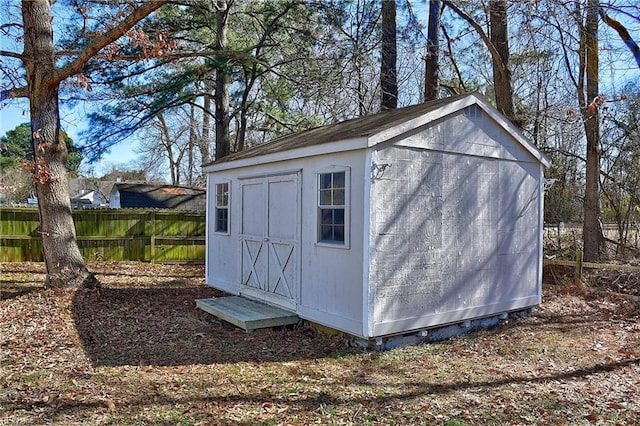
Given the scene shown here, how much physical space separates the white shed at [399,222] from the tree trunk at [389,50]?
620 centimetres

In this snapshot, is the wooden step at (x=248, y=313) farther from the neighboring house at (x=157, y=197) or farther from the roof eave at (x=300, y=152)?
the neighboring house at (x=157, y=197)

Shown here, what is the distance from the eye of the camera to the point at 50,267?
→ 26.9 feet

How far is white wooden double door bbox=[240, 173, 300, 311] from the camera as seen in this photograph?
7.00 meters

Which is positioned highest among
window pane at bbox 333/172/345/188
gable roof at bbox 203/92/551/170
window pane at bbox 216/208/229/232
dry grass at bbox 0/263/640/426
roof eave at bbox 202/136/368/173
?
gable roof at bbox 203/92/551/170

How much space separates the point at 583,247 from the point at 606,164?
3290 millimetres

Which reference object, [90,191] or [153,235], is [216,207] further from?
[90,191]

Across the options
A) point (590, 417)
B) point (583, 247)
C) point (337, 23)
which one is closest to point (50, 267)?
point (590, 417)

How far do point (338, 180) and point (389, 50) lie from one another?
802 centimetres

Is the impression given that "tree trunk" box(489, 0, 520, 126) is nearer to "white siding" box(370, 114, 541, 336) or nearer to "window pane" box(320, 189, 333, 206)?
"white siding" box(370, 114, 541, 336)

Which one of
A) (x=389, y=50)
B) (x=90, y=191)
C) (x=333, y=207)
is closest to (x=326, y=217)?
(x=333, y=207)

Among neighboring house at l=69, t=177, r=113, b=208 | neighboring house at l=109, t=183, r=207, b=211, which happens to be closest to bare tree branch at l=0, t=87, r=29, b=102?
neighboring house at l=109, t=183, r=207, b=211

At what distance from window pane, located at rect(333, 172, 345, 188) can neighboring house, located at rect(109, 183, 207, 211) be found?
1522 cm

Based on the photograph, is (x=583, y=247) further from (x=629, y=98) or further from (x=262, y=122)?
(x=262, y=122)

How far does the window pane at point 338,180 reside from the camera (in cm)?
615
